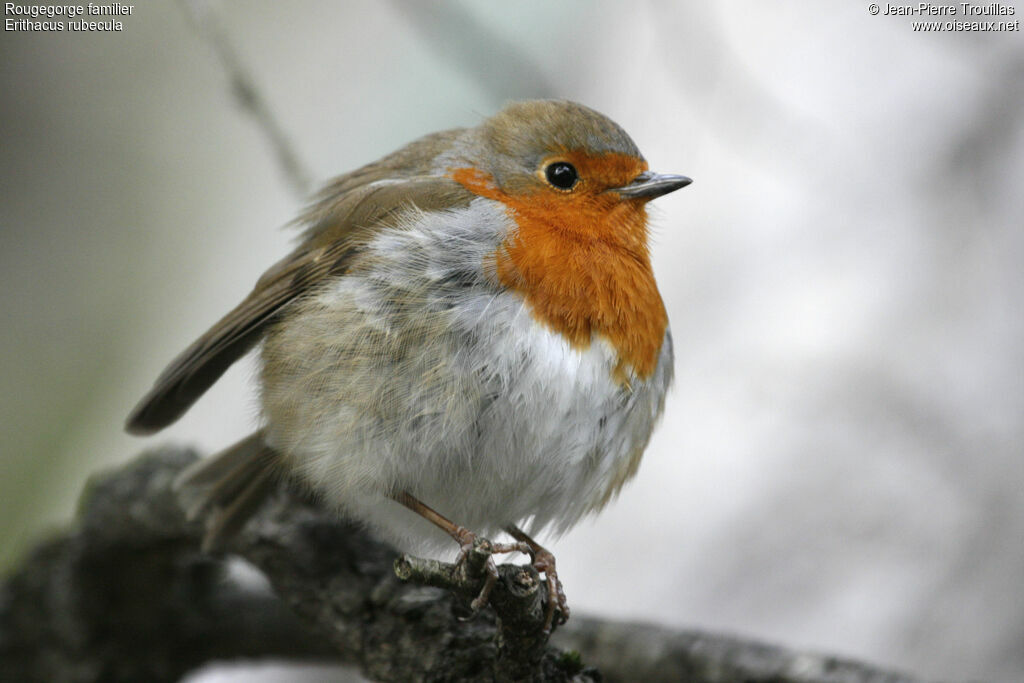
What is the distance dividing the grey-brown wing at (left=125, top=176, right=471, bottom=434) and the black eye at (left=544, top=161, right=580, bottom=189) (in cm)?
28

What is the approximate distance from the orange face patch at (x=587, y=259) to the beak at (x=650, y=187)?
23 millimetres

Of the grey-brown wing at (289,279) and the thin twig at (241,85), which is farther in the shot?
the thin twig at (241,85)

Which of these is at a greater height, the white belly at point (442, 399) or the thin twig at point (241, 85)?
the thin twig at point (241, 85)

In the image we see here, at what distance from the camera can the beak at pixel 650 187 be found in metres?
3.26

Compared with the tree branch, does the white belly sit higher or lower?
higher

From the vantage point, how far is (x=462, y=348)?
2.85 meters

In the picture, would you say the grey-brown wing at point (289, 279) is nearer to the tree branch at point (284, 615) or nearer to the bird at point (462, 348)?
the bird at point (462, 348)

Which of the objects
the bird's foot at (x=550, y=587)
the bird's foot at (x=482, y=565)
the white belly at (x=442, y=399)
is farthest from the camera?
the white belly at (x=442, y=399)

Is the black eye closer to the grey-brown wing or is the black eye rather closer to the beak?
the beak

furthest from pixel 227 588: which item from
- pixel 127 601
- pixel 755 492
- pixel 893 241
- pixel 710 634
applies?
pixel 893 241

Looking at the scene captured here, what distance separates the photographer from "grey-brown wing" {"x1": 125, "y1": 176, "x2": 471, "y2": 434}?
127 inches

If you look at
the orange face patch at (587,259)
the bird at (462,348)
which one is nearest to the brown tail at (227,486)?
the bird at (462,348)

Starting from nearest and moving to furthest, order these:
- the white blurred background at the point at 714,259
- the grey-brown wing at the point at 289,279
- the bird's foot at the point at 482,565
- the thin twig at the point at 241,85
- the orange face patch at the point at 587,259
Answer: the bird's foot at the point at 482,565 < the orange face patch at the point at 587,259 < the grey-brown wing at the point at 289,279 < the thin twig at the point at 241,85 < the white blurred background at the point at 714,259

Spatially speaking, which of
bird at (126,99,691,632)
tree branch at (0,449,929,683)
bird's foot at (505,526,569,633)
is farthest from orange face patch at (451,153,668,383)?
tree branch at (0,449,929,683)
